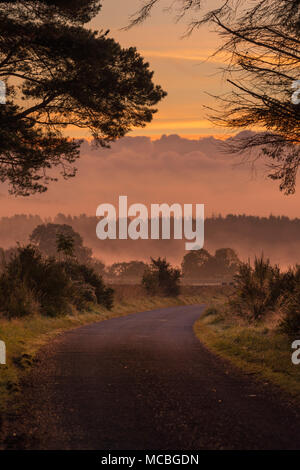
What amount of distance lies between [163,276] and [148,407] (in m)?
48.1

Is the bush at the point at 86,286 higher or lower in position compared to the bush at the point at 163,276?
higher

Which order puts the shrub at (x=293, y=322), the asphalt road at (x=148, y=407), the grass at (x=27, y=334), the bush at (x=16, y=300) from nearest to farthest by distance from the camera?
the asphalt road at (x=148, y=407) → the grass at (x=27, y=334) → the shrub at (x=293, y=322) → the bush at (x=16, y=300)

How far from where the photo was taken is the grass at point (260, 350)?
1030 centimetres

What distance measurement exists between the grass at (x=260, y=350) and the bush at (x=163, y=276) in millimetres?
32913

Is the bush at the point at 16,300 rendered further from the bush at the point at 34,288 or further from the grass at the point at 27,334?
the grass at the point at 27,334

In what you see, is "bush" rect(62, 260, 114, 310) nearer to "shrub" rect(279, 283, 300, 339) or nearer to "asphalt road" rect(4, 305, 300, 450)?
"shrub" rect(279, 283, 300, 339)

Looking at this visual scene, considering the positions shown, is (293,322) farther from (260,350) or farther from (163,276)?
(163,276)

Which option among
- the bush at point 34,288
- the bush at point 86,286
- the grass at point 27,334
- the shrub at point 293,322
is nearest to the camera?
the grass at point 27,334

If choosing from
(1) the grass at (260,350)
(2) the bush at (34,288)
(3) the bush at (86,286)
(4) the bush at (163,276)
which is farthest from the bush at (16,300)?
(4) the bush at (163,276)

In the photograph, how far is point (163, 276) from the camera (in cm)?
5572

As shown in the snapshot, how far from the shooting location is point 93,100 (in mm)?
15430

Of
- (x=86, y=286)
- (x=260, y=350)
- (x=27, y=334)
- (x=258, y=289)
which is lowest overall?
(x=86, y=286)

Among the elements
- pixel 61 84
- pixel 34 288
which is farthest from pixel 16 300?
pixel 61 84
